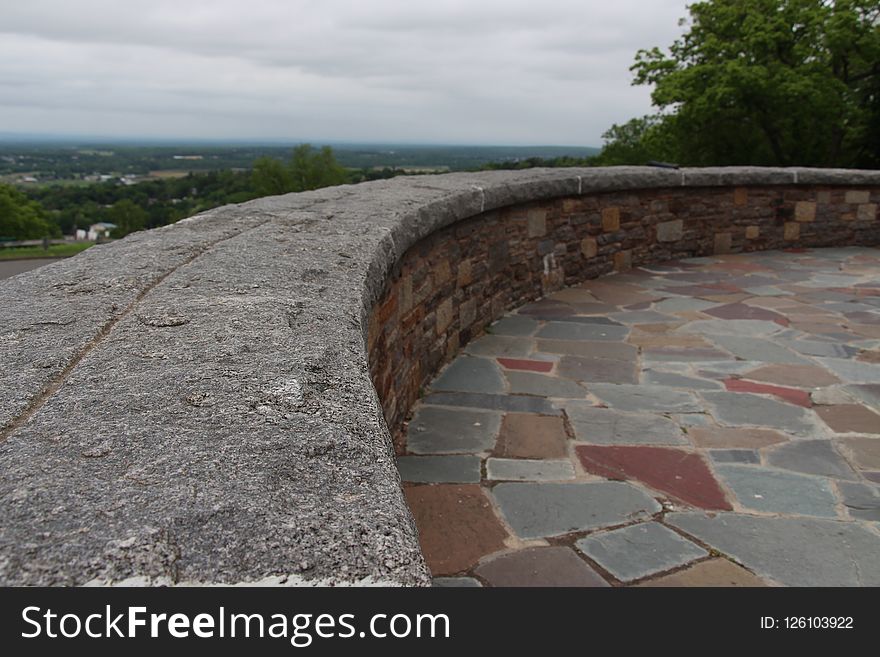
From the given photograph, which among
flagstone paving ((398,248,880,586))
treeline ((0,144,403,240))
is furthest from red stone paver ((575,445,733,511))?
treeline ((0,144,403,240))

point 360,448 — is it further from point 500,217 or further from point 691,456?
point 500,217

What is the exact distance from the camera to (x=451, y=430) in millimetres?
3098

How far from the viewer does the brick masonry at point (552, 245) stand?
3.24m

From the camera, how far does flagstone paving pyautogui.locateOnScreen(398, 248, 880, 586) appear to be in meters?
2.13

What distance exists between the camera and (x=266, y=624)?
2.58 feet

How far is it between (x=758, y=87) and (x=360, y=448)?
1481cm

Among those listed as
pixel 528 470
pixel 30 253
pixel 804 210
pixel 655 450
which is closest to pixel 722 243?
pixel 804 210

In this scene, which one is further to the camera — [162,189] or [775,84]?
[162,189]

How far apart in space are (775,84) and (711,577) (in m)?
14.1

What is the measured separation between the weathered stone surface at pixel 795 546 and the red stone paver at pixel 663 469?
131mm

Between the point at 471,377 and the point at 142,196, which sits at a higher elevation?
the point at 471,377

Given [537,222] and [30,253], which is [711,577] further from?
[30,253]

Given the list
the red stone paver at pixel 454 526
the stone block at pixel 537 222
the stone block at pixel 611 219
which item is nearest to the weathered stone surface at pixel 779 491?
the red stone paver at pixel 454 526

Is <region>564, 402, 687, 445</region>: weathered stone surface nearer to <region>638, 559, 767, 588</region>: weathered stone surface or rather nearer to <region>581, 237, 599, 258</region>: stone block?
<region>638, 559, 767, 588</region>: weathered stone surface
